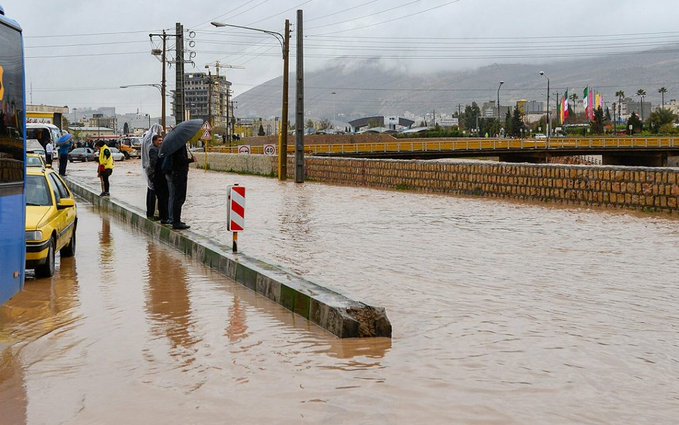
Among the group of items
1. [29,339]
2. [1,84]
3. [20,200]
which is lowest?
[29,339]

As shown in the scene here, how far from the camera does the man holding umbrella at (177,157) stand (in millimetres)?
13953

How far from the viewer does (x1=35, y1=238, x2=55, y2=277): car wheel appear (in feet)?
35.3

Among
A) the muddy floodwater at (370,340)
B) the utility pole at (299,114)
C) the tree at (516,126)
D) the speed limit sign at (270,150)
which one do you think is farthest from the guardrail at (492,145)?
the muddy floodwater at (370,340)

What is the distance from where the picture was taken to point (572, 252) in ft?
42.4

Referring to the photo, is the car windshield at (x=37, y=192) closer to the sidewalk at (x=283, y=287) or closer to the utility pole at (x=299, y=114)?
the sidewalk at (x=283, y=287)

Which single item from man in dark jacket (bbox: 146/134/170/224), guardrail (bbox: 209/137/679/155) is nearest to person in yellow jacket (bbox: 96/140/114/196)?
man in dark jacket (bbox: 146/134/170/224)

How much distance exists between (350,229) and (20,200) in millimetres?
9176

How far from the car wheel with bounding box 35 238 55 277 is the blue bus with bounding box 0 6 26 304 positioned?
264 cm

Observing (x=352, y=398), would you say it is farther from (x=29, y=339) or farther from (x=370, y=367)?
(x=29, y=339)

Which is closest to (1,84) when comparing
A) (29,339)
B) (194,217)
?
(29,339)

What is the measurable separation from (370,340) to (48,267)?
16.6 feet

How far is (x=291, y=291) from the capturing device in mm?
8672

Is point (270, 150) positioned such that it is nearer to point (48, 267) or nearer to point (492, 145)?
point (48, 267)

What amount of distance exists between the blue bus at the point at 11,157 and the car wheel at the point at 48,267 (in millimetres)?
2638
